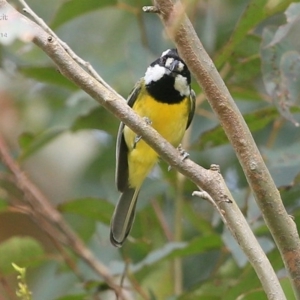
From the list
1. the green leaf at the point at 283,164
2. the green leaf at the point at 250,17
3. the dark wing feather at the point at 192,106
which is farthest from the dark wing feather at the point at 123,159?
the green leaf at the point at 283,164

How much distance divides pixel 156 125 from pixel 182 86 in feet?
0.39

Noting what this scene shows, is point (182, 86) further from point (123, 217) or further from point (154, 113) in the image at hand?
point (123, 217)

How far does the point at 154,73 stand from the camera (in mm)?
1694

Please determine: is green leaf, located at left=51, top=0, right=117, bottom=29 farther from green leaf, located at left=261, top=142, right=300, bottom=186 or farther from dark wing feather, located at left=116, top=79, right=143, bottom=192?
green leaf, located at left=261, top=142, right=300, bottom=186

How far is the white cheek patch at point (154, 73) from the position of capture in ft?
5.52

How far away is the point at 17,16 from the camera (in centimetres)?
86

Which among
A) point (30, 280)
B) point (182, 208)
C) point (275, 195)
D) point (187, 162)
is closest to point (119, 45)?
point (182, 208)

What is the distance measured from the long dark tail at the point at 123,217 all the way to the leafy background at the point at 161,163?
0.10ft

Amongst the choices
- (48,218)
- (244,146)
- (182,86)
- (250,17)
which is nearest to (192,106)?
(182,86)

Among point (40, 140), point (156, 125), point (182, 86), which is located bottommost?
point (40, 140)

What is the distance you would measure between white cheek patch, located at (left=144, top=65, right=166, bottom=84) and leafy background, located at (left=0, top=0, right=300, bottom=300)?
26mm

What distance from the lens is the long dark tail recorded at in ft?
4.94

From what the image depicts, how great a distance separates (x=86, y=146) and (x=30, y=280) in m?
0.46

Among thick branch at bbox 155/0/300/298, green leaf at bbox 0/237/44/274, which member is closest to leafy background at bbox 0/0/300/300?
green leaf at bbox 0/237/44/274
